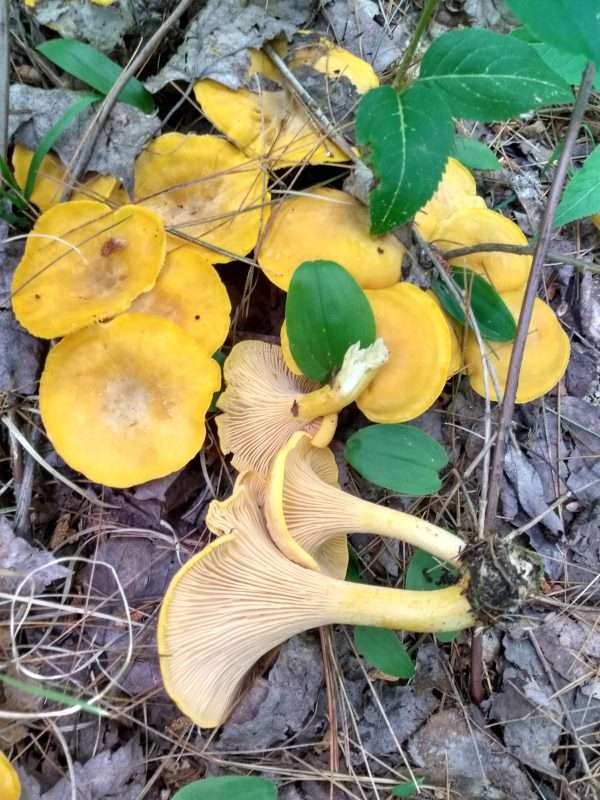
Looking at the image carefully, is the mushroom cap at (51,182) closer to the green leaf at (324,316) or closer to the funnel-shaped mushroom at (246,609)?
the green leaf at (324,316)

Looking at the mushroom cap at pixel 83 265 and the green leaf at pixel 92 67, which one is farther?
the green leaf at pixel 92 67

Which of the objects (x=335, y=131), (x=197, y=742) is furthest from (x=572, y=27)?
(x=197, y=742)

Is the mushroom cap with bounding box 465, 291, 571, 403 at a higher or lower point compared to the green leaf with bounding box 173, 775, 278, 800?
higher

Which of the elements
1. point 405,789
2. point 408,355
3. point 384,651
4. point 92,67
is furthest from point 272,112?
point 405,789

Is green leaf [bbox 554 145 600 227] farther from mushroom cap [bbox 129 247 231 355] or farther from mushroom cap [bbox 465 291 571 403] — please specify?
mushroom cap [bbox 129 247 231 355]

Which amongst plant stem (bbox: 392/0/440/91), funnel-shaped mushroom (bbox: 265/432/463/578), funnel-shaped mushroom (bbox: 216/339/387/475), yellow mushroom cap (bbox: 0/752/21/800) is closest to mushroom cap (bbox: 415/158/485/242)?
plant stem (bbox: 392/0/440/91)

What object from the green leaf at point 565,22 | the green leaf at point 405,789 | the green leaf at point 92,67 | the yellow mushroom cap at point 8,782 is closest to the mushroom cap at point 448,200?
the green leaf at point 565,22

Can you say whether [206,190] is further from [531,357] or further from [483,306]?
[531,357]
